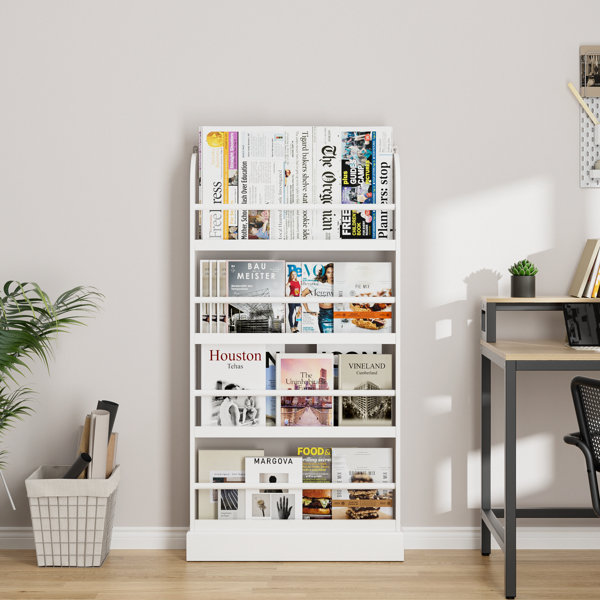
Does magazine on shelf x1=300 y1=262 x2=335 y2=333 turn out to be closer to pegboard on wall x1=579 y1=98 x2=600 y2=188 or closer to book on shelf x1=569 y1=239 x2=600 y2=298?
book on shelf x1=569 y1=239 x2=600 y2=298

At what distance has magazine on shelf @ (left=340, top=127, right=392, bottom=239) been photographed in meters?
2.66

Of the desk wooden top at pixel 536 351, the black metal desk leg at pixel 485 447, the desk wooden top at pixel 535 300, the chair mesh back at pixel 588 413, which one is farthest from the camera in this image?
the black metal desk leg at pixel 485 447

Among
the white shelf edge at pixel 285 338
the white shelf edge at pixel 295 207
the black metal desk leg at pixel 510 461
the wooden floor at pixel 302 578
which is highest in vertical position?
the white shelf edge at pixel 295 207

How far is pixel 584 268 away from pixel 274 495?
148cm

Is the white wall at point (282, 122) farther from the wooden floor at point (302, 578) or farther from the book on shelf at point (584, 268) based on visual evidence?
the wooden floor at point (302, 578)

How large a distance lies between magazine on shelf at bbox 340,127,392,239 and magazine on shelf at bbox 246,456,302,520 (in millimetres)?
912

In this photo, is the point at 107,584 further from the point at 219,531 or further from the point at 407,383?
the point at 407,383

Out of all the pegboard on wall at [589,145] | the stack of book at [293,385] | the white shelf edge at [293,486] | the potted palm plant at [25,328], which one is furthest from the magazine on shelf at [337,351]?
the pegboard on wall at [589,145]

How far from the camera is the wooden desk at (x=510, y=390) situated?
227cm

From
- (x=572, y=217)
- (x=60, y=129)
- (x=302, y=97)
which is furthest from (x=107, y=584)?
(x=572, y=217)

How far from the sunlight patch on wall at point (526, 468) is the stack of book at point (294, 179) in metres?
1.00

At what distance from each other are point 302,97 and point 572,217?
1177mm

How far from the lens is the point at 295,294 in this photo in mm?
2678

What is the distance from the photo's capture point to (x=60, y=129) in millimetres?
2746
